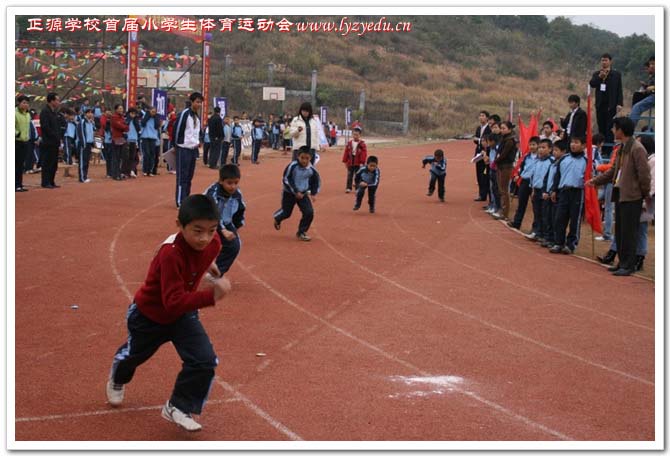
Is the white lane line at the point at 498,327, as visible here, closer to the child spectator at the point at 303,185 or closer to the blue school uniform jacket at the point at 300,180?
the child spectator at the point at 303,185

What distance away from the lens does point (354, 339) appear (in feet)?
26.8

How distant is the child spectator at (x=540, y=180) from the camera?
584 inches

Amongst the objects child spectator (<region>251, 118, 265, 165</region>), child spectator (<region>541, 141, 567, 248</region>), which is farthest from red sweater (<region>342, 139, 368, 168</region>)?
child spectator (<region>251, 118, 265, 165</region>)

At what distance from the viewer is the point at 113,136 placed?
71.9 ft

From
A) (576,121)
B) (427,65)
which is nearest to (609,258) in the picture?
(576,121)

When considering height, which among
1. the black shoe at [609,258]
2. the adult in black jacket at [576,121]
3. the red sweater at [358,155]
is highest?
the adult in black jacket at [576,121]

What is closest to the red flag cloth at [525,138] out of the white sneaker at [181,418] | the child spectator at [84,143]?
the child spectator at [84,143]

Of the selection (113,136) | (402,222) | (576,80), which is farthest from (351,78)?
(402,222)

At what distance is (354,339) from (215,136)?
60.9 feet

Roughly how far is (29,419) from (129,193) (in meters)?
14.2

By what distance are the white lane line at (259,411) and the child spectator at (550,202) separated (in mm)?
8512

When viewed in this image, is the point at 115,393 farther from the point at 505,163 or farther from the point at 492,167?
the point at 492,167

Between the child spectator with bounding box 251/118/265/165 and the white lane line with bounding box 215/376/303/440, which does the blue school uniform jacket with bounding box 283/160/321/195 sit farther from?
the child spectator with bounding box 251/118/265/165

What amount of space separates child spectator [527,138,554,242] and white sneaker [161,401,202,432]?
1001 cm
